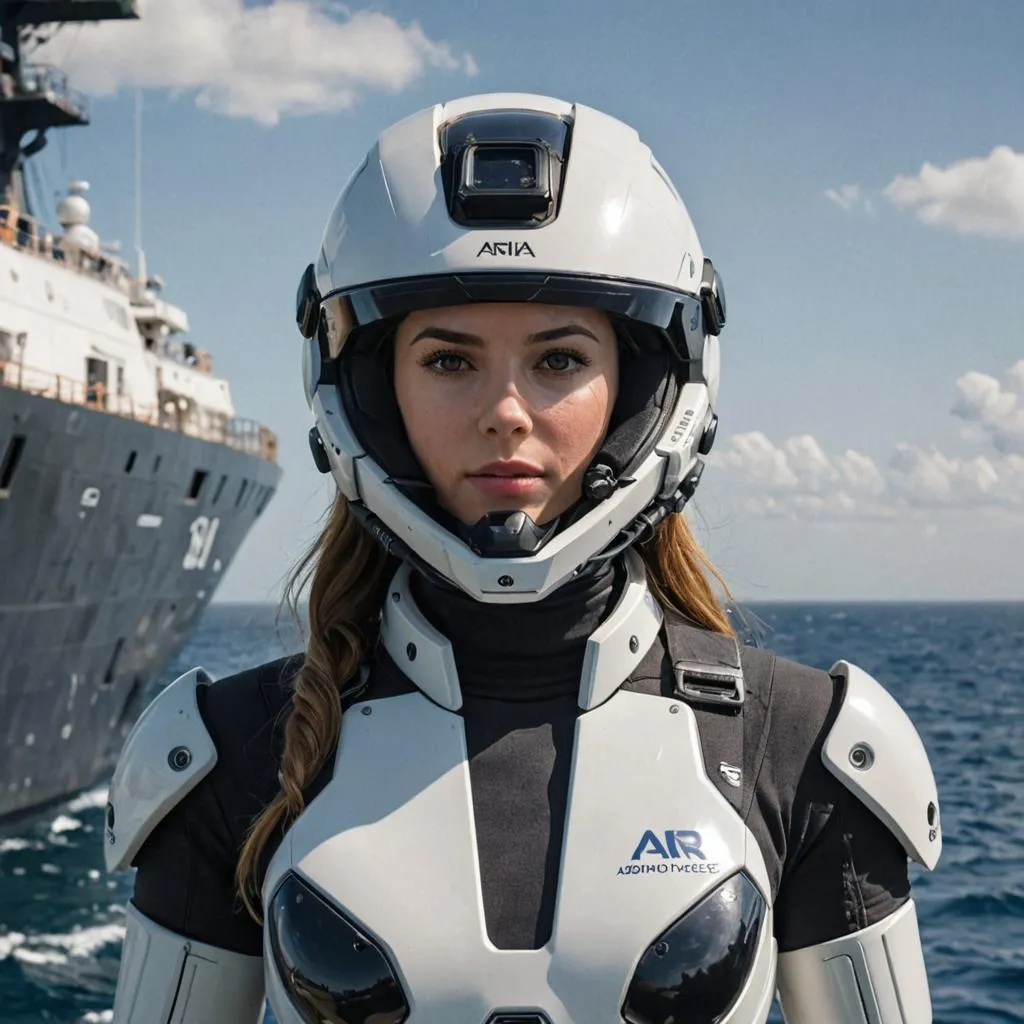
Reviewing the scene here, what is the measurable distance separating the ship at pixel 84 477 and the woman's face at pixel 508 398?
20.5m

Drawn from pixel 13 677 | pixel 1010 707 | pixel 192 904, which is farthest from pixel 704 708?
pixel 1010 707

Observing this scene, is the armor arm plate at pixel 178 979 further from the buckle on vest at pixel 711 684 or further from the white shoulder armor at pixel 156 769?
the buckle on vest at pixel 711 684

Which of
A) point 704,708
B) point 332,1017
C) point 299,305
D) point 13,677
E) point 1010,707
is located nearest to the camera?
point 332,1017

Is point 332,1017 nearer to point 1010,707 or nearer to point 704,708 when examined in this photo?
point 704,708

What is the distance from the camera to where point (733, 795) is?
95.3 inches

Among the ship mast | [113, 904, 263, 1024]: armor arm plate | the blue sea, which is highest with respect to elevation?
the ship mast

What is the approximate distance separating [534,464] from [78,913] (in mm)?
21874

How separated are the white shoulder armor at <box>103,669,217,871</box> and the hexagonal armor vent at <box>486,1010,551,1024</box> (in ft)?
2.40

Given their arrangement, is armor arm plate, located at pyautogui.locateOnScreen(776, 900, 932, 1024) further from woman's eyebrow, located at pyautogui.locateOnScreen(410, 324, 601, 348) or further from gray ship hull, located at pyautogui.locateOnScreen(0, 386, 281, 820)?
gray ship hull, located at pyautogui.locateOnScreen(0, 386, 281, 820)

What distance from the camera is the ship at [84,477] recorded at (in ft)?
75.7

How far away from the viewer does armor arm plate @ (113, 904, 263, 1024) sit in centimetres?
254

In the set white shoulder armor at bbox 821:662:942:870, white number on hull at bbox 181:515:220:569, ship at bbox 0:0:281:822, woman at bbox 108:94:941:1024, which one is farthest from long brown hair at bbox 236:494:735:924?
white number on hull at bbox 181:515:220:569

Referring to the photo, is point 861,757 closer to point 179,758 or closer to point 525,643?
point 525,643

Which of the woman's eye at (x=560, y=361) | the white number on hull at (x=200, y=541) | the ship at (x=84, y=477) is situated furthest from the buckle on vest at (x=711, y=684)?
the white number on hull at (x=200, y=541)
